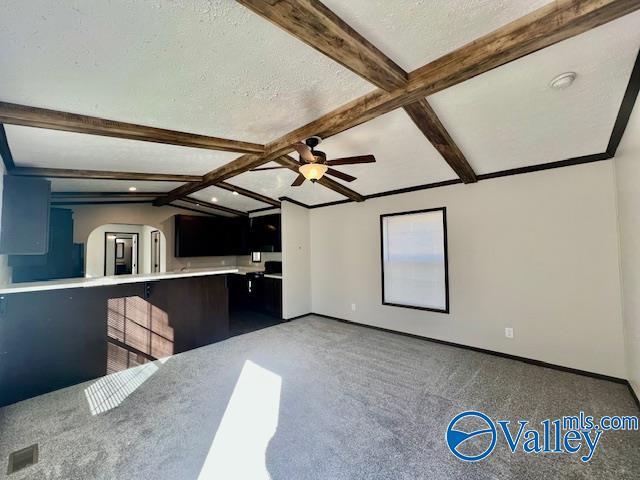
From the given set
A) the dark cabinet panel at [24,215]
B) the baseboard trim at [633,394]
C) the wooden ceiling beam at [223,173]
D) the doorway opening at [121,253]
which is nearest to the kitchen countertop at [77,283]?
the dark cabinet panel at [24,215]

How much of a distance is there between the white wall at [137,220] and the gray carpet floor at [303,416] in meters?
3.55

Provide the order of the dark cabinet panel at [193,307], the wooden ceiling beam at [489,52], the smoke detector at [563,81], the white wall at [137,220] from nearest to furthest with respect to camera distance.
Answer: the wooden ceiling beam at [489,52]
the smoke detector at [563,81]
the dark cabinet panel at [193,307]
the white wall at [137,220]

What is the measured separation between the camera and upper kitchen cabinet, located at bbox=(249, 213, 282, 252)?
596cm

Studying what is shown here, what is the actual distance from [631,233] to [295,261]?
4690 millimetres

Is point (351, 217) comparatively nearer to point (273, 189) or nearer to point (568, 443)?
point (273, 189)

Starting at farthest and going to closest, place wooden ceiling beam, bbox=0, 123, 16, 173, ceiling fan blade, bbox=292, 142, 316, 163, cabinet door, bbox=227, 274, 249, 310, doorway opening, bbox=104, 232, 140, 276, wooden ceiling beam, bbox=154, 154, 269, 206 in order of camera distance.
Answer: doorway opening, bbox=104, 232, 140, 276, cabinet door, bbox=227, 274, 249, 310, wooden ceiling beam, bbox=154, 154, 269, 206, ceiling fan blade, bbox=292, 142, 316, 163, wooden ceiling beam, bbox=0, 123, 16, 173

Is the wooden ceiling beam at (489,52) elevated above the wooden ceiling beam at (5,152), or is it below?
above

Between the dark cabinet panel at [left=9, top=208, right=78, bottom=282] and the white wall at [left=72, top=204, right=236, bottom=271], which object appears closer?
the dark cabinet panel at [left=9, top=208, right=78, bottom=282]

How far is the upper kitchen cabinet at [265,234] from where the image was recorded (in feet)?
19.5

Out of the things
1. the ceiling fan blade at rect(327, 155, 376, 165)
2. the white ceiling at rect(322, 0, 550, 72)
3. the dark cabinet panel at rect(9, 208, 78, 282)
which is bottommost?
the dark cabinet panel at rect(9, 208, 78, 282)

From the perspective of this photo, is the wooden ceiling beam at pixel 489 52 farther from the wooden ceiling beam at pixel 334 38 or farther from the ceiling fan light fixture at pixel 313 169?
the ceiling fan light fixture at pixel 313 169

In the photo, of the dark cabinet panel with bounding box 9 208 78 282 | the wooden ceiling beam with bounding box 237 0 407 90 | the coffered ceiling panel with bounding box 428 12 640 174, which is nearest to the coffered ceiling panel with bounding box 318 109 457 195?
the coffered ceiling panel with bounding box 428 12 640 174

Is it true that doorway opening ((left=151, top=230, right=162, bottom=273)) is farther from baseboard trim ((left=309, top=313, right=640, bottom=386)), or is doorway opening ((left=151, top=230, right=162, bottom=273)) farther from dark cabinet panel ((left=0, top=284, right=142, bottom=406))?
baseboard trim ((left=309, top=313, right=640, bottom=386))

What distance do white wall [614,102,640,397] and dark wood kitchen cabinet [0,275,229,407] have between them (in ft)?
16.2
